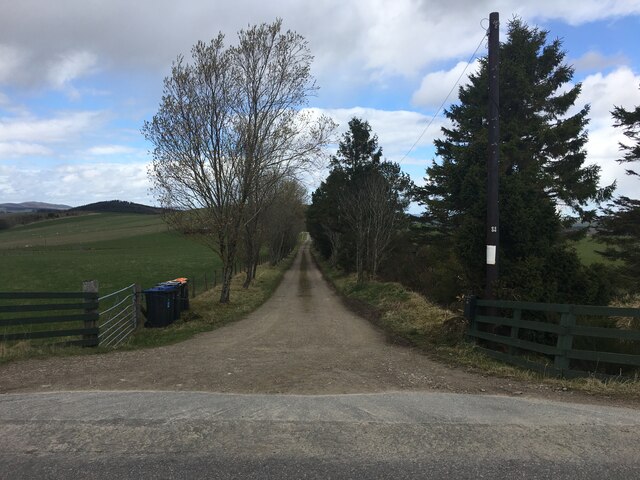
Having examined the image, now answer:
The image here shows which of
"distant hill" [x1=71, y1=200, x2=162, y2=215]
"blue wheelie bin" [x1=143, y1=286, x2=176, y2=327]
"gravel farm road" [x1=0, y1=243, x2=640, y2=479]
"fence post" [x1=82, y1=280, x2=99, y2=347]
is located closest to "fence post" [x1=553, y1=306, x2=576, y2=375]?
"gravel farm road" [x1=0, y1=243, x2=640, y2=479]

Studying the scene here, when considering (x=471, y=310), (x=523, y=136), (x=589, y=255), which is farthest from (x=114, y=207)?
(x=471, y=310)

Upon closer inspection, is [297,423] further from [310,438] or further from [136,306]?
[136,306]

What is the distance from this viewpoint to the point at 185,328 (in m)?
13.8

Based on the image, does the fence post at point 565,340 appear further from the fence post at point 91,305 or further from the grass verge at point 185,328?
the fence post at point 91,305

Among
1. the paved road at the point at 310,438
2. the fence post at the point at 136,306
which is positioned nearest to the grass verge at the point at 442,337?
the paved road at the point at 310,438

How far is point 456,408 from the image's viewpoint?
5.28 m

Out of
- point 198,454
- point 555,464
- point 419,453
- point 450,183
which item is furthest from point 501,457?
point 450,183

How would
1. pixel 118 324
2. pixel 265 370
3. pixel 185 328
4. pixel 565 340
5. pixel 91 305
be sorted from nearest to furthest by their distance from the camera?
1. pixel 565 340
2. pixel 265 370
3. pixel 91 305
4. pixel 118 324
5. pixel 185 328

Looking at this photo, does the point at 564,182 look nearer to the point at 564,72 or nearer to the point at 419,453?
the point at 564,72

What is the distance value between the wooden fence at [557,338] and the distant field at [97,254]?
529 inches

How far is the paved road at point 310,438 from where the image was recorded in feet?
12.2

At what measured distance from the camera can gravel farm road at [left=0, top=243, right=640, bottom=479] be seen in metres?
3.77

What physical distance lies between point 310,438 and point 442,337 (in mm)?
6967

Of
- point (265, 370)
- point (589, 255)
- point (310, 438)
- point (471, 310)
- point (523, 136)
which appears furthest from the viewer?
point (589, 255)
